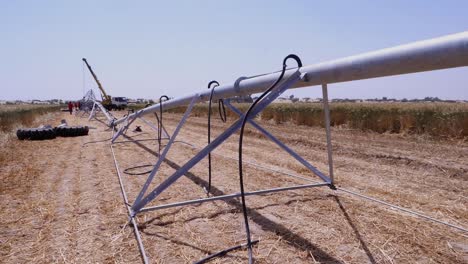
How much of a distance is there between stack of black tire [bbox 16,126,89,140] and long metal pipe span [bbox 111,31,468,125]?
1117 cm

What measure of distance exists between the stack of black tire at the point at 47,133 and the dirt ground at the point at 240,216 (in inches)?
208

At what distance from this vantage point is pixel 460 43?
196 cm

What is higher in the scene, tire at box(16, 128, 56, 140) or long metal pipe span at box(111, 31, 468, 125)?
long metal pipe span at box(111, 31, 468, 125)

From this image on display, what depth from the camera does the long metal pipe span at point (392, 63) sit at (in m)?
2.01

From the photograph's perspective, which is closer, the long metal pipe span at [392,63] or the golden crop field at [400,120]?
the long metal pipe span at [392,63]

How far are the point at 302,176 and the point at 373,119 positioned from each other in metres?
10.1


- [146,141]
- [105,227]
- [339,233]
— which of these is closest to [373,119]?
[146,141]

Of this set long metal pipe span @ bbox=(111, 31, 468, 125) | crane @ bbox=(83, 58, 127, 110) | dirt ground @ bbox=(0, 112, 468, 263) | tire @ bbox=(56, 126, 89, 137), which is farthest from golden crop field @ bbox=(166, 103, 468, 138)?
crane @ bbox=(83, 58, 127, 110)

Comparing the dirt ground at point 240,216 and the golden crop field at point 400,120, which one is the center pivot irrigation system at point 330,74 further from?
the golden crop field at point 400,120

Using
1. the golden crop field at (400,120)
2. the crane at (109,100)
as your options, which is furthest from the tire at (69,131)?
the crane at (109,100)

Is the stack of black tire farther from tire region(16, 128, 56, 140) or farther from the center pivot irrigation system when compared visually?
the center pivot irrigation system

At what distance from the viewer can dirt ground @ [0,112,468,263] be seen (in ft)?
9.90

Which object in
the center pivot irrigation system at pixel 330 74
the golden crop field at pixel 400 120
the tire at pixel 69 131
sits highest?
the center pivot irrigation system at pixel 330 74

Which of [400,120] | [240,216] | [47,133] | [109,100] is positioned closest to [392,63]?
[240,216]
